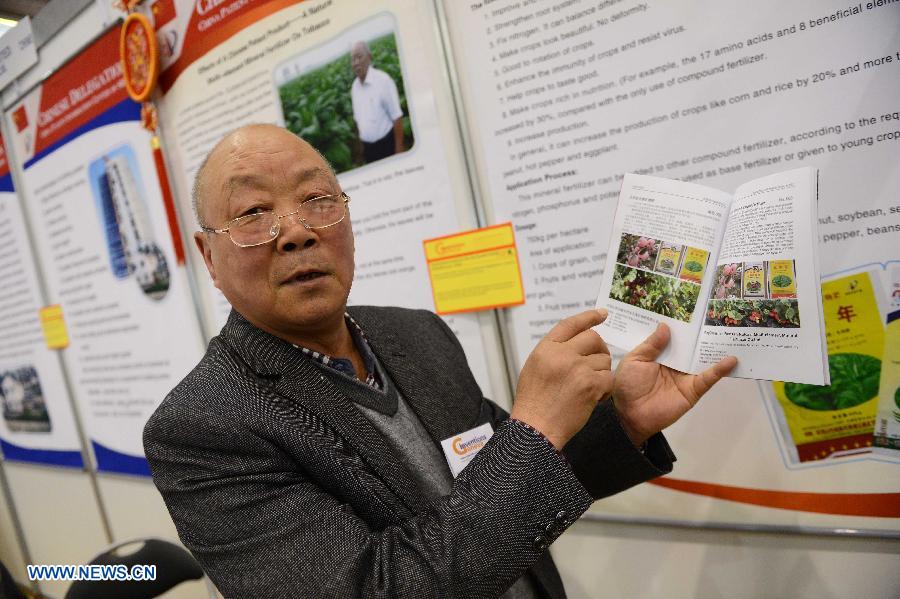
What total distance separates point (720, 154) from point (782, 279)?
1.74ft

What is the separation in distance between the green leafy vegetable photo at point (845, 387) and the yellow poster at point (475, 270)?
72 cm

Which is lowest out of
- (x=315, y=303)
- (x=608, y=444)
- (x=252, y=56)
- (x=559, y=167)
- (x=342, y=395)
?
(x=608, y=444)

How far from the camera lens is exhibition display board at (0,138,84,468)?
3.12m

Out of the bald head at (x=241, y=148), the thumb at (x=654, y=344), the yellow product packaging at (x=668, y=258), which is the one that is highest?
the bald head at (x=241, y=148)

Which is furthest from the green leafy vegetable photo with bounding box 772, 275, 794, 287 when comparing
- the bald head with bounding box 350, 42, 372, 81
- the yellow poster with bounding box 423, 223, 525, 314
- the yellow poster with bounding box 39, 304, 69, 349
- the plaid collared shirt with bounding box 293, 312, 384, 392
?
the yellow poster with bounding box 39, 304, 69, 349

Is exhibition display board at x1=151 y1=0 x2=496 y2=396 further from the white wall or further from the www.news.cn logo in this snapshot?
the www.news.cn logo

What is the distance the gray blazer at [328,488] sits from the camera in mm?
692

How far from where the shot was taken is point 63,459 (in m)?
3.17

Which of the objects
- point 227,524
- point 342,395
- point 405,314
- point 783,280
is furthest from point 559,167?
point 227,524

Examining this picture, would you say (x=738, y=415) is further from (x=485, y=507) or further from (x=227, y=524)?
(x=227, y=524)

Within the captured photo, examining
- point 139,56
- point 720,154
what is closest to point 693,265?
point 720,154

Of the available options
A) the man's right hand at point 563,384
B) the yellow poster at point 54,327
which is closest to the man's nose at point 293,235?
the man's right hand at point 563,384

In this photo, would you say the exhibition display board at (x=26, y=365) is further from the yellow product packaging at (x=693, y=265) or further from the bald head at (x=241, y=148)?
the yellow product packaging at (x=693, y=265)

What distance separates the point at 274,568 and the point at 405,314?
69cm
